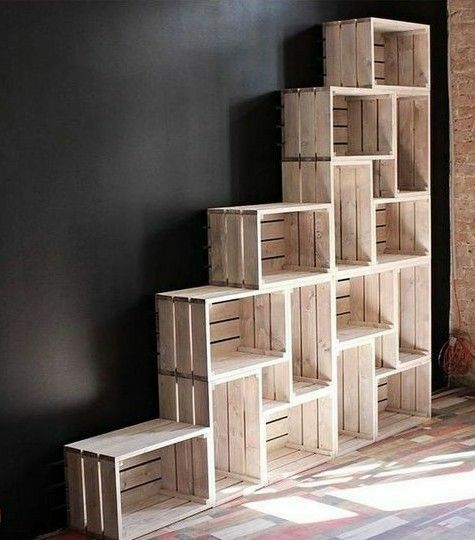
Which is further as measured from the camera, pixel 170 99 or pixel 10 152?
pixel 170 99

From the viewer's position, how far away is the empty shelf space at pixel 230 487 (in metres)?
4.71

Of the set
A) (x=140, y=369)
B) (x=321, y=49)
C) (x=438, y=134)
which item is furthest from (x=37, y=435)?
(x=438, y=134)

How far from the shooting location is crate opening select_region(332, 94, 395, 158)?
18.1ft

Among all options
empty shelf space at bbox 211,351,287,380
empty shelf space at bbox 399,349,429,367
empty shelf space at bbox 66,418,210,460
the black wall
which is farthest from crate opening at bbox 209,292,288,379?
empty shelf space at bbox 399,349,429,367

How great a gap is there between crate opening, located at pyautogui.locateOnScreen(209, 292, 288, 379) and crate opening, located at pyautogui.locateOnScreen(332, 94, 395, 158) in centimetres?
96

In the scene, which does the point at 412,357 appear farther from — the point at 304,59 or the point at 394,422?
the point at 304,59

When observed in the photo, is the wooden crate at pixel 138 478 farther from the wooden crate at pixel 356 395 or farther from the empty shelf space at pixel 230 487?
the wooden crate at pixel 356 395

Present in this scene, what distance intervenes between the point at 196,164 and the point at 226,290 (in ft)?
1.98

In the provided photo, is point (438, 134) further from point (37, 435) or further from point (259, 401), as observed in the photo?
point (37, 435)

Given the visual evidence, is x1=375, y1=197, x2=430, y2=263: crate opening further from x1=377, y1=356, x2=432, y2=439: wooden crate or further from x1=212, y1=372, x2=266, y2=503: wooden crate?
x1=212, y1=372, x2=266, y2=503: wooden crate

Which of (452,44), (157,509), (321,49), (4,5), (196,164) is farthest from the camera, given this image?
(452,44)

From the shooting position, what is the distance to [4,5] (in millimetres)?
4082

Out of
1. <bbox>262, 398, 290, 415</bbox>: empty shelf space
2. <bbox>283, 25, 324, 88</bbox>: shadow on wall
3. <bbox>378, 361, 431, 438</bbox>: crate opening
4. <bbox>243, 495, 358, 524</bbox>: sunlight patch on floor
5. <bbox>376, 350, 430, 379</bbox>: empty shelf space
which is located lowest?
<bbox>243, 495, 358, 524</bbox>: sunlight patch on floor

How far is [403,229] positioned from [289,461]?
152cm
